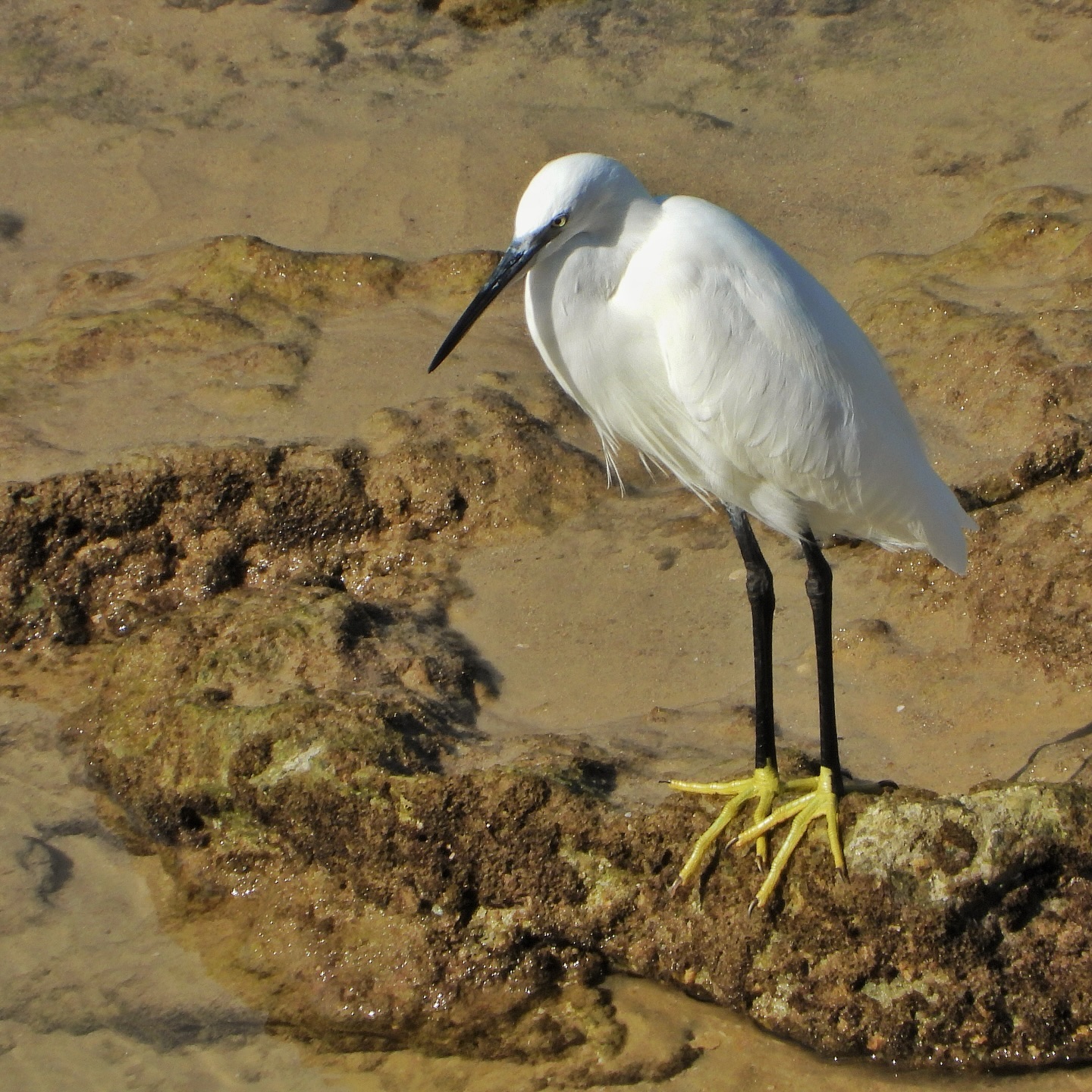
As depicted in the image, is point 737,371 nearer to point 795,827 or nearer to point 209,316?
point 795,827

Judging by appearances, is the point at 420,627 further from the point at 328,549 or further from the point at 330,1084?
the point at 330,1084

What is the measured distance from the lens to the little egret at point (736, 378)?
3.17 metres

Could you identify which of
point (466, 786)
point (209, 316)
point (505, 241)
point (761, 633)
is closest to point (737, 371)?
point (761, 633)

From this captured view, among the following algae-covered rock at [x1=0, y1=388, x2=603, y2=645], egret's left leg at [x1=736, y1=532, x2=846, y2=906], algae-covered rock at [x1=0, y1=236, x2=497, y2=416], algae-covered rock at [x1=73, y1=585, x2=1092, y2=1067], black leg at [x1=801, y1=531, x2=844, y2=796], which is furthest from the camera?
algae-covered rock at [x1=0, y1=236, x2=497, y2=416]

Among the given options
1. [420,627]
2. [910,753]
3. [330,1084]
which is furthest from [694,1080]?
[420,627]

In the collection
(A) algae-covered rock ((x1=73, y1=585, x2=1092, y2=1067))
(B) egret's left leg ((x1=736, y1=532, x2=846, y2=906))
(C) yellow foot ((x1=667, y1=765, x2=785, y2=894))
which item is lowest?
(A) algae-covered rock ((x1=73, y1=585, x2=1092, y2=1067))

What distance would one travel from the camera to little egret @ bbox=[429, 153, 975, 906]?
125 inches

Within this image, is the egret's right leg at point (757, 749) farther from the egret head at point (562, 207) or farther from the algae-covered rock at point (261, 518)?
the algae-covered rock at point (261, 518)

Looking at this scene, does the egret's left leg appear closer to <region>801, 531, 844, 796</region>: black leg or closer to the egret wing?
<region>801, 531, 844, 796</region>: black leg

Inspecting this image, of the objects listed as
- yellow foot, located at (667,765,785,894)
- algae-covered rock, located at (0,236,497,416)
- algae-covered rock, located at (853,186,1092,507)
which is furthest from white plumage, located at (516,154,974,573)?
algae-covered rock, located at (0,236,497,416)

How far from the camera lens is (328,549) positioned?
4828 mm

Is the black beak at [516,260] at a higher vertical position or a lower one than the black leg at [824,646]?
higher

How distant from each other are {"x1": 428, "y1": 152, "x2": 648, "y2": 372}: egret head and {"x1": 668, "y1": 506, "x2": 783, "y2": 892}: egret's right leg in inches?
36.5

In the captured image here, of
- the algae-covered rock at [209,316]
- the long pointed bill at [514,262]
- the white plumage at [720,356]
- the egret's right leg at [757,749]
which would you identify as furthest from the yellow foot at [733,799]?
the algae-covered rock at [209,316]
